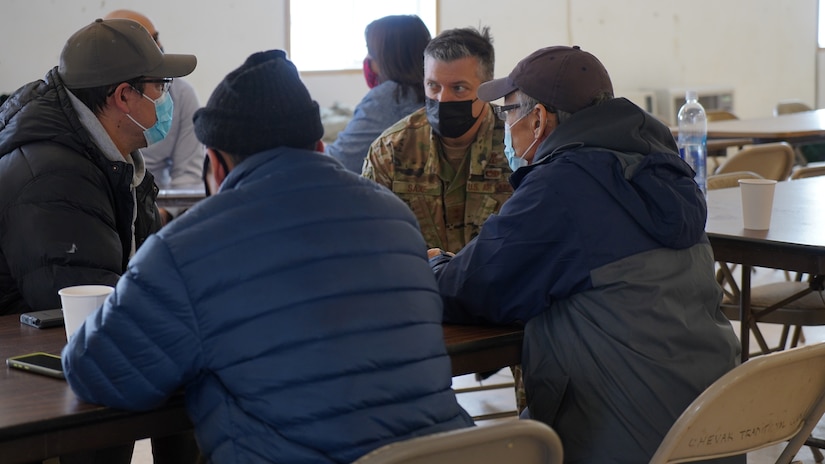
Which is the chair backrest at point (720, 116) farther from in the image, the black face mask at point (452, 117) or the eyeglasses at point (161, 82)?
the eyeglasses at point (161, 82)

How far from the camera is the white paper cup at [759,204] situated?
2.70 meters

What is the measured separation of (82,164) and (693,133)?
9.23 feet

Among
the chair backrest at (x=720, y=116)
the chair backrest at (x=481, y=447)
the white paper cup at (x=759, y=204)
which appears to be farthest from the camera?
the chair backrest at (x=720, y=116)

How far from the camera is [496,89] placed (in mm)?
2336

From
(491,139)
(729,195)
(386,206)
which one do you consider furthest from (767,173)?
(386,206)

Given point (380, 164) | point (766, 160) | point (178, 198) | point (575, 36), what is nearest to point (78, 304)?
point (380, 164)

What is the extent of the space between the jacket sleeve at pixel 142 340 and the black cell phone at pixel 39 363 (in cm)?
18

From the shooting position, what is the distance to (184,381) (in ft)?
4.92

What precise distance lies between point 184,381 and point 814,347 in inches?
42.1

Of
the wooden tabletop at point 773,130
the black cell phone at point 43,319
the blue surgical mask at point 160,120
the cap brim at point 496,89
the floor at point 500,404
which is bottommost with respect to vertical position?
the floor at point 500,404

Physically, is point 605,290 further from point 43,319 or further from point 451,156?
point 451,156

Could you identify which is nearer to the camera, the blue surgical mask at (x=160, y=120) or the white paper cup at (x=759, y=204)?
the blue surgical mask at (x=160, y=120)

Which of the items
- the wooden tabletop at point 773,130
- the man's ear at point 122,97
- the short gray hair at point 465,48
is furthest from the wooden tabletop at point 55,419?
the wooden tabletop at point 773,130

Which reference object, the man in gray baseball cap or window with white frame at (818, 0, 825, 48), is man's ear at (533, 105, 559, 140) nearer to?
the man in gray baseball cap
